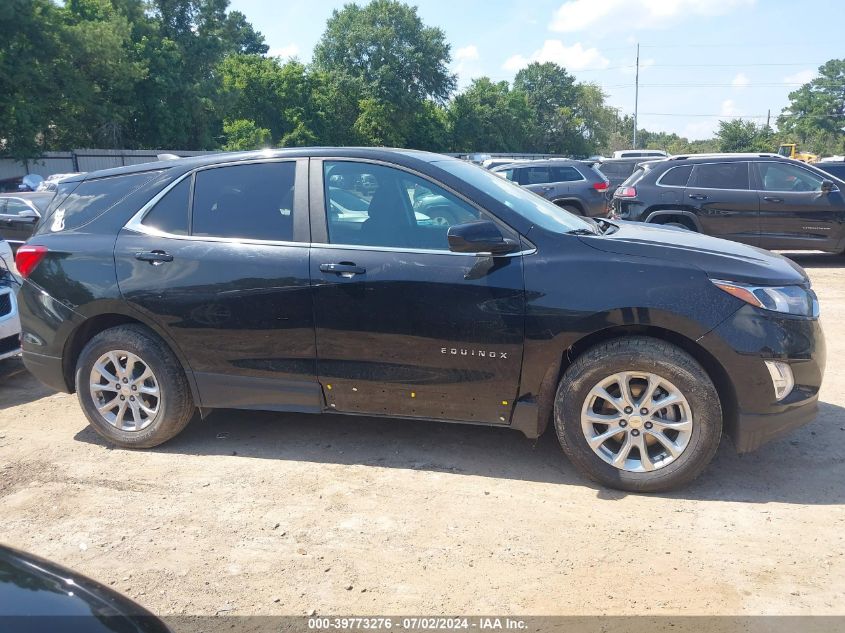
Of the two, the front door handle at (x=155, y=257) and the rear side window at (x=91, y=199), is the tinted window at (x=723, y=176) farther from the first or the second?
the front door handle at (x=155, y=257)

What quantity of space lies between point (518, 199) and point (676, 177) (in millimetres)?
7922

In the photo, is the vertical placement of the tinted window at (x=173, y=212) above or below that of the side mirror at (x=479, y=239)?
→ above

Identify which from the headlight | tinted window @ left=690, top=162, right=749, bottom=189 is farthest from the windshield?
tinted window @ left=690, top=162, right=749, bottom=189

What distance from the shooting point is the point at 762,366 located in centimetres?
372

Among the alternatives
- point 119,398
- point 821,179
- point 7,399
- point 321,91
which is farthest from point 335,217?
point 321,91

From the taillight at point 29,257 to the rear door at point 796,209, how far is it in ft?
32.6

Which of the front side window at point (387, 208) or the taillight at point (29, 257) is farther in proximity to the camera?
the taillight at point (29, 257)

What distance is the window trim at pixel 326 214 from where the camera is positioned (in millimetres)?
4086

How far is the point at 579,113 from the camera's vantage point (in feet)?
263

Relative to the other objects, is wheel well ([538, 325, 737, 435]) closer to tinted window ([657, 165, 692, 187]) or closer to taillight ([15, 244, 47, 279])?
taillight ([15, 244, 47, 279])

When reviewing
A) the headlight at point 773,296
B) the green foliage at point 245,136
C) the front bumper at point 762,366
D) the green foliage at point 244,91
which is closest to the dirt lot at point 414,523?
the front bumper at point 762,366

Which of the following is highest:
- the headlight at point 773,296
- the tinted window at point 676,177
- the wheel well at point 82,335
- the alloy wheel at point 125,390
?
the tinted window at point 676,177

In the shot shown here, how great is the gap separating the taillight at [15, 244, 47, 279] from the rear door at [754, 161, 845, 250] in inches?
391

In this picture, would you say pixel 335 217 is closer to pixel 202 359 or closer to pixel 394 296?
pixel 394 296
